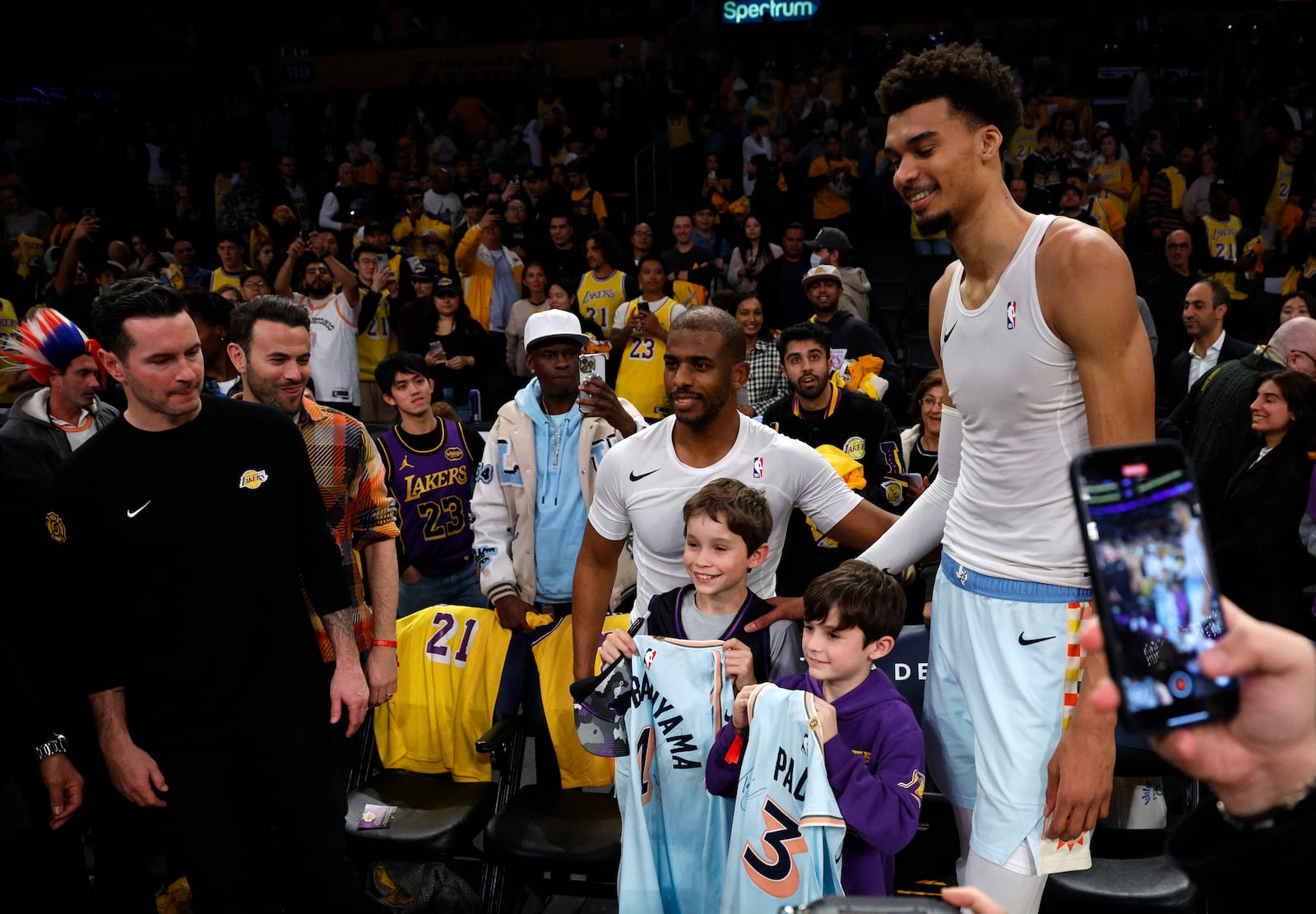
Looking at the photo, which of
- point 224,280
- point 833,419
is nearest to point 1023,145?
point 833,419

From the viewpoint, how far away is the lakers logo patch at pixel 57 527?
277cm

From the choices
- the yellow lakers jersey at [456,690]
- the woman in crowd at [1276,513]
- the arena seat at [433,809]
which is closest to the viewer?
the arena seat at [433,809]

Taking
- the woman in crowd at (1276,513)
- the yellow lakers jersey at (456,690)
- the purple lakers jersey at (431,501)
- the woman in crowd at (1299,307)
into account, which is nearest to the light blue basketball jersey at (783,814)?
the yellow lakers jersey at (456,690)

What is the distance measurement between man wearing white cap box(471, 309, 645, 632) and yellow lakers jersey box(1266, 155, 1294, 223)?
9828mm

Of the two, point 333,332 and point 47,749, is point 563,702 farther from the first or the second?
point 333,332

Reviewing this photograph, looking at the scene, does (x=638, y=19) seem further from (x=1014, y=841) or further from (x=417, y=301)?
(x=1014, y=841)

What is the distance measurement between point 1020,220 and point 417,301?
6.83 m

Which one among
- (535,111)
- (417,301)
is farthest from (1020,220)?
(535,111)

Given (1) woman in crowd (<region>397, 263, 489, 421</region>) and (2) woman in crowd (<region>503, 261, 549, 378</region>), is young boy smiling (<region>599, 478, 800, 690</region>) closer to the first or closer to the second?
(1) woman in crowd (<region>397, 263, 489, 421</region>)

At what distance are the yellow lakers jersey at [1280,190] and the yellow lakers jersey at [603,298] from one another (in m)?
7.30

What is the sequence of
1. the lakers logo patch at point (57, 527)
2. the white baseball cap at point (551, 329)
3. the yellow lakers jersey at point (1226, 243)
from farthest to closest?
the yellow lakers jersey at point (1226, 243) < the white baseball cap at point (551, 329) < the lakers logo patch at point (57, 527)

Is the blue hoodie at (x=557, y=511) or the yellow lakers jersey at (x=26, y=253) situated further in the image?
the yellow lakers jersey at (x=26, y=253)

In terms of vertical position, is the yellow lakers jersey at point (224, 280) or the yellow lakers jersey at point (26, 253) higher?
the yellow lakers jersey at point (26, 253)

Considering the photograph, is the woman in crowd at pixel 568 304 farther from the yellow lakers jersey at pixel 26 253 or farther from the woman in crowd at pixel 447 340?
the yellow lakers jersey at pixel 26 253
